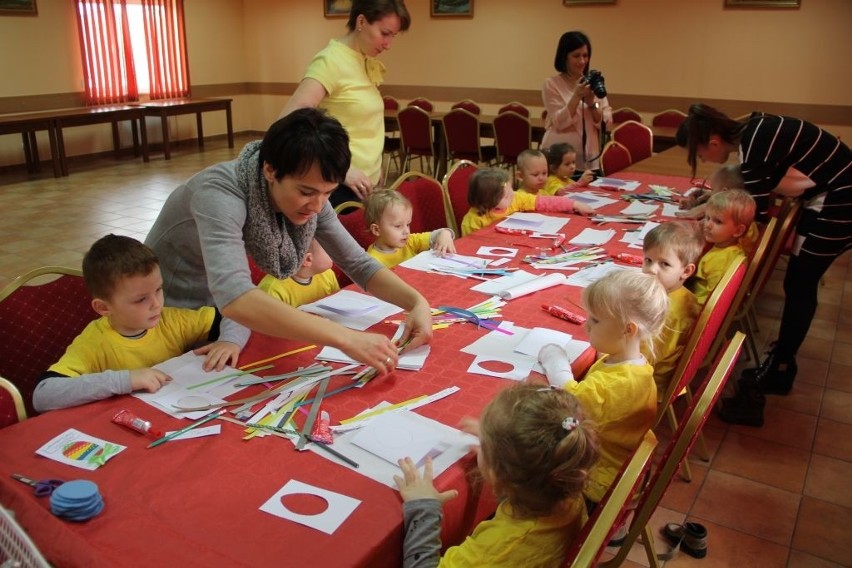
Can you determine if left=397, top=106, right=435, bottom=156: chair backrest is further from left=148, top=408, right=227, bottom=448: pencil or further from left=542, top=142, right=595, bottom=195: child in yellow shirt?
left=148, top=408, right=227, bottom=448: pencil

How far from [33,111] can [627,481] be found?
10.2m

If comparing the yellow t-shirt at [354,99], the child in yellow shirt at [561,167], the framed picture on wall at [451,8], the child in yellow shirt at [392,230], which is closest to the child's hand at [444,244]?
the child in yellow shirt at [392,230]

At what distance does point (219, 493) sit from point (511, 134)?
6.47 meters

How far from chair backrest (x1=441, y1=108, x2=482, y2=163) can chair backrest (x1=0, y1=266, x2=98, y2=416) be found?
19.2 feet

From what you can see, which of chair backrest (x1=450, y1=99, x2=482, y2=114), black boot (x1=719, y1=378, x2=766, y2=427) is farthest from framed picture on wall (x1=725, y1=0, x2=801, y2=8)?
black boot (x1=719, y1=378, x2=766, y2=427)

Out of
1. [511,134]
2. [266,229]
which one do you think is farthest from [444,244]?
[511,134]

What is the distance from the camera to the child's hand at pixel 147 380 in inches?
62.1

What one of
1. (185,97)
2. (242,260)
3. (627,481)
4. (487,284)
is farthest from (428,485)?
(185,97)

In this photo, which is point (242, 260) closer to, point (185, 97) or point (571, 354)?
point (571, 354)

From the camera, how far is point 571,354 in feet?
6.20

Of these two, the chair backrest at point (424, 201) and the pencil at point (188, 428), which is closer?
the pencil at point (188, 428)

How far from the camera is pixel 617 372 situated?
1671 millimetres

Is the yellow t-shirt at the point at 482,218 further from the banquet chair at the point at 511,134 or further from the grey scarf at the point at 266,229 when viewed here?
the banquet chair at the point at 511,134

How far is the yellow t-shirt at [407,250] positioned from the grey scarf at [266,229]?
36.0 inches
